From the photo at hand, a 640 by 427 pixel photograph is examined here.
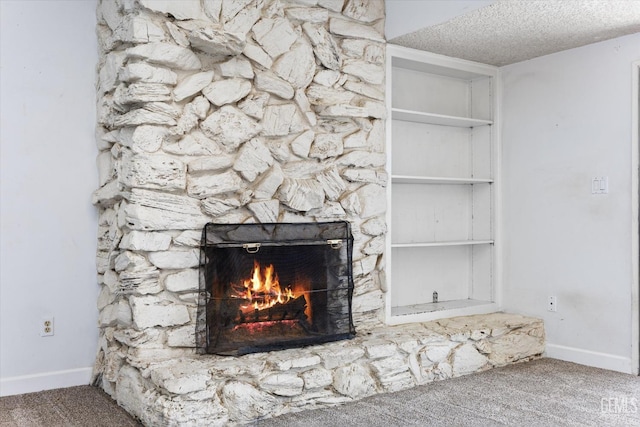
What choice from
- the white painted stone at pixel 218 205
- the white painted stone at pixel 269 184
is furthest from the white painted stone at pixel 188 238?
the white painted stone at pixel 269 184

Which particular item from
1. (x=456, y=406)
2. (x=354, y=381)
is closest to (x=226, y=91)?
(x=354, y=381)

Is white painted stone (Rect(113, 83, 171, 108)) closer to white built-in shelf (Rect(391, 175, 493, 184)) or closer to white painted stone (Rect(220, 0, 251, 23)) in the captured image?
white painted stone (Rect(220, 0, 251, 23))

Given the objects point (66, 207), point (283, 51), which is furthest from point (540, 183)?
point (66, 207)

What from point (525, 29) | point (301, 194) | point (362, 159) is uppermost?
point (525, 29)

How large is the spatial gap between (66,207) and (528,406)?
8.94ft

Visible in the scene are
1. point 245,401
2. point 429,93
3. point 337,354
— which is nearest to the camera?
point 245,401

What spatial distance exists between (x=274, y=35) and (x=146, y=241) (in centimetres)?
135

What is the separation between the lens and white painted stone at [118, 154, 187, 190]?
9.79 ft

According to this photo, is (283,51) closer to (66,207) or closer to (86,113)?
(86,113)

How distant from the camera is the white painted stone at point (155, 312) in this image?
3.00 m

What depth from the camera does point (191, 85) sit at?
3.12 m

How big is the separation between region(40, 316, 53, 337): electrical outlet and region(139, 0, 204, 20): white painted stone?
1777mm

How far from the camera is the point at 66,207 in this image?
3.44 m

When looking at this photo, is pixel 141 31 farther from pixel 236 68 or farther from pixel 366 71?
pixel 366 71
